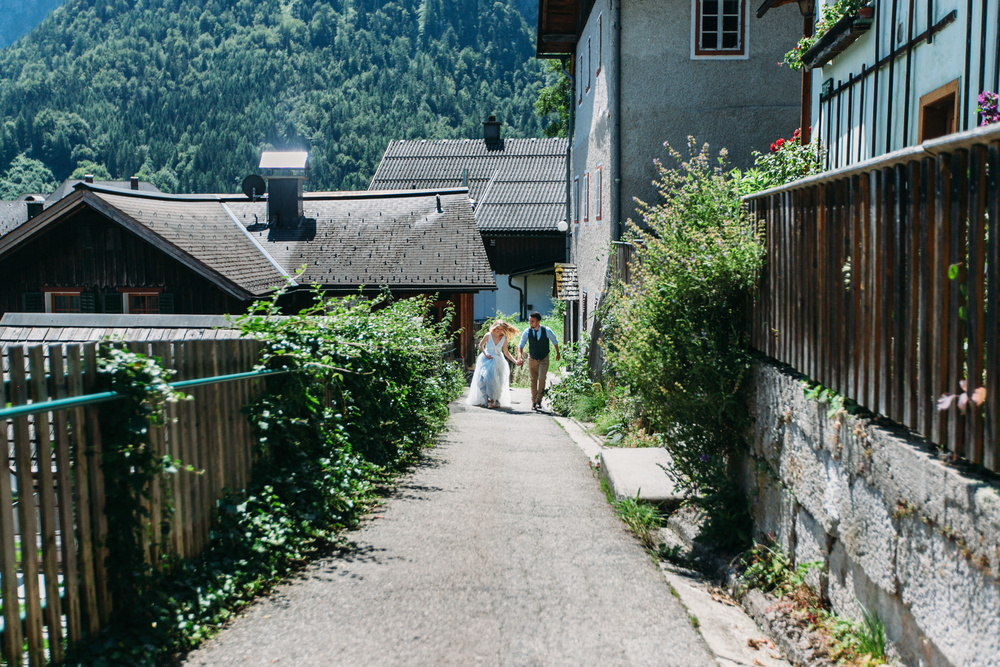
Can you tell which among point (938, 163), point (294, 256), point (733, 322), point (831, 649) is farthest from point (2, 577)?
point (294, 256)

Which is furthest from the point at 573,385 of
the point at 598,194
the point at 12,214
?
the point at 12,214

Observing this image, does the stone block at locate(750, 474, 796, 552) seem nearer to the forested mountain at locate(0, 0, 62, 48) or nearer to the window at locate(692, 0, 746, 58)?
the window at locate(692, 0, 746, 58)

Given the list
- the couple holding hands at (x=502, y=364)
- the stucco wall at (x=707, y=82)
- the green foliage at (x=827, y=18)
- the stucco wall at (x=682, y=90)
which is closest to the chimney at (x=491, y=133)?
the stucco wall at (x=682, y=90)

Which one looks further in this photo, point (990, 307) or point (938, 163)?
point (938, 163)

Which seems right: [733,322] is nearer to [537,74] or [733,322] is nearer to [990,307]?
[990,307]

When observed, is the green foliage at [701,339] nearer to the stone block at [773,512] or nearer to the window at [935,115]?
the stone block at [773,512]

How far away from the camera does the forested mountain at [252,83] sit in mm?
109625

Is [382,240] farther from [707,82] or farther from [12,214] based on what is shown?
[12,214]

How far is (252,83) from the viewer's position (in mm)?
123375

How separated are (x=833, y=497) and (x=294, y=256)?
18.0 metres

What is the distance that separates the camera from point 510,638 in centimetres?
436

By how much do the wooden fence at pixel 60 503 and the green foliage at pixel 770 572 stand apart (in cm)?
305

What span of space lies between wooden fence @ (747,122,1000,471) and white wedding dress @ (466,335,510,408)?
34.8 ft

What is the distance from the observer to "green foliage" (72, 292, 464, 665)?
4207 millimetres
